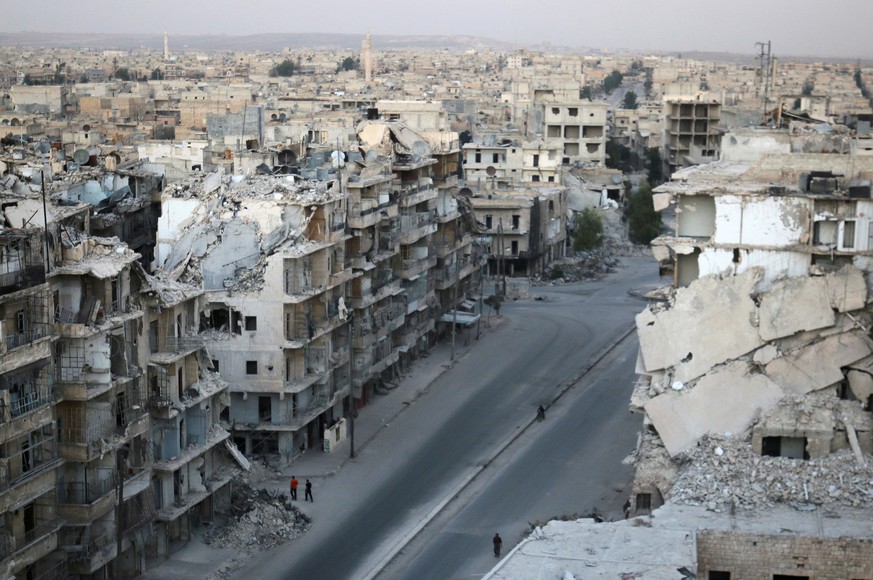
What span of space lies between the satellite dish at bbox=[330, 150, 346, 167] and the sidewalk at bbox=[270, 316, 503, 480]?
22.4 ft

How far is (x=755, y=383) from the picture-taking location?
33531 millimetres

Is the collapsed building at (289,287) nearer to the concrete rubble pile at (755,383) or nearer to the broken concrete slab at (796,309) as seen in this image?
the concrete rubble pile at (755,383)

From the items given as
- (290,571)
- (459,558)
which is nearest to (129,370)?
(290,571)

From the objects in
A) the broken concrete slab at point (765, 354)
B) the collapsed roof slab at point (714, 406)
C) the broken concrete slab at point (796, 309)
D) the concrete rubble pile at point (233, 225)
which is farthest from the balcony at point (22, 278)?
the broken concrete slab at point (796, 309)

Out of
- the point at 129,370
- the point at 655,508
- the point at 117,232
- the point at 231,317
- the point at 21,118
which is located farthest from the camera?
the point at 21,118

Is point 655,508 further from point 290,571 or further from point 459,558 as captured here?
point 290,571

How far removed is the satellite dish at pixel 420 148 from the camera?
51.5m

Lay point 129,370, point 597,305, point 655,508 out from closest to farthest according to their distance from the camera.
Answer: point 129,370, point 655,508, point 597,305

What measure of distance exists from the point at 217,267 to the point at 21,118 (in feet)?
184

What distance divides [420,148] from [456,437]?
1325cm

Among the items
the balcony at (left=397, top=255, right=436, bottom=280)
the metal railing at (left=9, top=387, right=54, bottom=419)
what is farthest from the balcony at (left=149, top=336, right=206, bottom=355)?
the balcony at (left=397, top=255, right=436, bottom=280)

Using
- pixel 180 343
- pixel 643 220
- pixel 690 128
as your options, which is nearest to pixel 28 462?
pixel 180 343

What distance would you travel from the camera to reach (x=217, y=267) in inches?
1534

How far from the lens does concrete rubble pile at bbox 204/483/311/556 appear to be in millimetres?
33062
